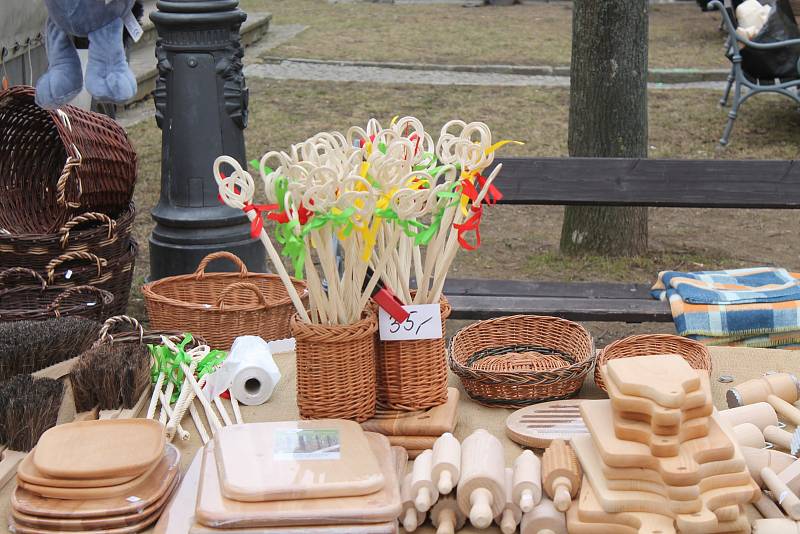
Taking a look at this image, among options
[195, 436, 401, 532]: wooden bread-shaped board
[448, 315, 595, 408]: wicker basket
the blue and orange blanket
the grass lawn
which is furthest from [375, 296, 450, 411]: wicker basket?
the grass lawn

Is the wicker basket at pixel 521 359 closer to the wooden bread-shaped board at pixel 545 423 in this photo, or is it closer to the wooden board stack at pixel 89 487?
the wooden bread-shaped board at pixel 545 423

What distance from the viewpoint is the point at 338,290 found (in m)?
1.86

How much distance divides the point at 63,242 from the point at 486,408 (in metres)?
1.74

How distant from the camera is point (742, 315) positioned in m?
3.06

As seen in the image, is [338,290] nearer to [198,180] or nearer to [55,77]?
[55,77]

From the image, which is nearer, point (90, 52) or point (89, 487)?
point (89, 487)

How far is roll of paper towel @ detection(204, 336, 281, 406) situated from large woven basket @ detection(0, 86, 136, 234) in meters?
1.27

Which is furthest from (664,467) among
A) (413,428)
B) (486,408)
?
(486,408)

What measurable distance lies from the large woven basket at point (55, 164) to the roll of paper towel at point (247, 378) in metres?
1.27

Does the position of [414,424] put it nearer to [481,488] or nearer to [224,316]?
[481,488]

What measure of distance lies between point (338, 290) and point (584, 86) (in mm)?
3418

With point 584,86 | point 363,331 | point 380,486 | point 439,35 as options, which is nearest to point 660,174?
point 584,86

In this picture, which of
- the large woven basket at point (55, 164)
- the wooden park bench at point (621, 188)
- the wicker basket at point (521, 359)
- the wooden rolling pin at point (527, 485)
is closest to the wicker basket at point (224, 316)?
the wicker basket at point (521, 359)

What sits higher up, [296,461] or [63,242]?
[296,461]
